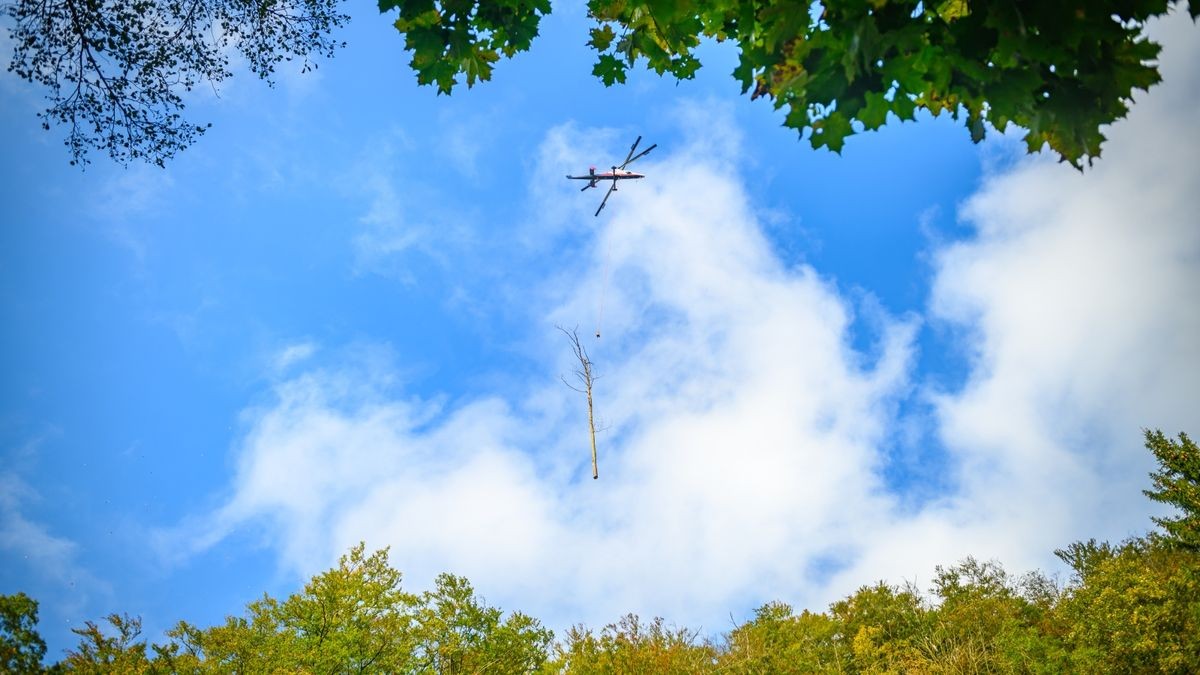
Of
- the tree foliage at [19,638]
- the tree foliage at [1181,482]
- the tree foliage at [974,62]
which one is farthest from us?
the tree foliage at [1181,482]

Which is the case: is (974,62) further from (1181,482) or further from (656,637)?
(1181,482)

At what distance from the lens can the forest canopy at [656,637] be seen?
18250mm

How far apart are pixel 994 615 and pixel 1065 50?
1598 inches

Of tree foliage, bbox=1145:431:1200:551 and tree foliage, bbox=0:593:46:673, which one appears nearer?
tree foliage, bbox=0:593:46:673

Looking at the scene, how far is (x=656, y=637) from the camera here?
25.1 metres

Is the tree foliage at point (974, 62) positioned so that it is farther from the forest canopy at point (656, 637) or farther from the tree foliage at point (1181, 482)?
the tree foliage at point (1181, 482)

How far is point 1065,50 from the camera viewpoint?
2.30 m

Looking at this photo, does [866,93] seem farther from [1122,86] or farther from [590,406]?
[590,406]

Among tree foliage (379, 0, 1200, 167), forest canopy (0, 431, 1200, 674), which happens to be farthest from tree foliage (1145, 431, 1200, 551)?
tree foliage (379, 0, 1200, 167)

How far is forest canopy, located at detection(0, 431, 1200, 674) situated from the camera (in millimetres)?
18250

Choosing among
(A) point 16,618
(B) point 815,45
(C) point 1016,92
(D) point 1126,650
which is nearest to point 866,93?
(B) point 815,45

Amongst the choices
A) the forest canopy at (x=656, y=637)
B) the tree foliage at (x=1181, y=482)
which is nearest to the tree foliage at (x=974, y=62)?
the forest canopy at (x=656, y=637)

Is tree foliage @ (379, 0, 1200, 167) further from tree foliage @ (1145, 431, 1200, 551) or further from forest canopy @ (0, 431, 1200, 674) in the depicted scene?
tree foliage @ (1145, 431, 1200, 551)

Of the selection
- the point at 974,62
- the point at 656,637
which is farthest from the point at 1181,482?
the point at 974,62
